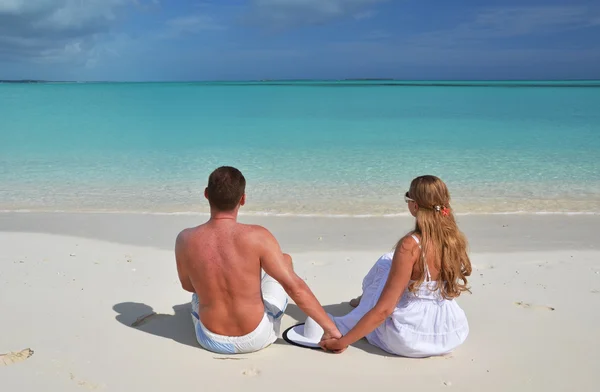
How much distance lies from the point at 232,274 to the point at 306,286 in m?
0.45

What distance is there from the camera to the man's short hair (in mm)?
3174

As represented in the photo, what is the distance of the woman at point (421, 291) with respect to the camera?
10.7ft

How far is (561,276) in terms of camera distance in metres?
5.11

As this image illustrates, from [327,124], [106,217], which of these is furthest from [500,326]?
[327,124]

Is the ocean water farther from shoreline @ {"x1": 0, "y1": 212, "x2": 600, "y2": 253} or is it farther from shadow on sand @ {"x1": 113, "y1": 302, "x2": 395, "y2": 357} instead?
shadow on sand @ {"x1": 113, "y1": 302, "x2": 395, "y2": 357}

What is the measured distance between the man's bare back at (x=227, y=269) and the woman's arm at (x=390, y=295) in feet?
1.81

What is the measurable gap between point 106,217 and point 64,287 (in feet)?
10.2

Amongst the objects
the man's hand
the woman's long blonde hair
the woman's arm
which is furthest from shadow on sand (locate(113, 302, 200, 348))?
the woman's long blonde hair

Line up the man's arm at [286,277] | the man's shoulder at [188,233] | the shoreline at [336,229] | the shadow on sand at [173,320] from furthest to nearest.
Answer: the shoreline at [336,229] → the shadow on sand at [173,320] → the man's shoulder at [188,233] → the man's arm at [286,277]

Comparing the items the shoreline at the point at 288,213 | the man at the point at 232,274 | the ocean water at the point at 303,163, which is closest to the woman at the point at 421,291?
the man at the point at 232,274

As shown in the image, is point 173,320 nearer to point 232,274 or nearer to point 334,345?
point 232,274

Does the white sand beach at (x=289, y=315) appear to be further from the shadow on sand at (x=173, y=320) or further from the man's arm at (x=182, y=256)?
the man's arm at (x=182, y=256)

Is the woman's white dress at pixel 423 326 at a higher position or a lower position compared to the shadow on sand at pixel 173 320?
higher

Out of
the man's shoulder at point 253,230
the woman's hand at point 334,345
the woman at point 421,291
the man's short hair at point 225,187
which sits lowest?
the woman's hand at point 334,345
